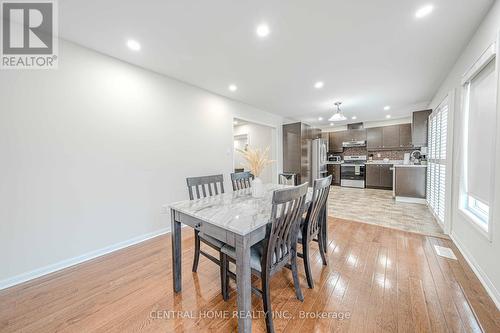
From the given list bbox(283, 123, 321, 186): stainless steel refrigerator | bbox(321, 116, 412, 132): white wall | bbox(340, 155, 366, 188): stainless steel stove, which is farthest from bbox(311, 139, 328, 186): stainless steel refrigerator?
bbox(321, 116, 412, 132): white wall

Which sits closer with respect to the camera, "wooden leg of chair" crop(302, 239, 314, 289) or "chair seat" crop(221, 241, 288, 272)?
"chair seat" crop(221, 241, 288, 272)

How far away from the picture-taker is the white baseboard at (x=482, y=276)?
1512 millimetres

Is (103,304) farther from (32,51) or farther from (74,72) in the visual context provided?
(32,51)

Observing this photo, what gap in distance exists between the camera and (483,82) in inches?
74.3

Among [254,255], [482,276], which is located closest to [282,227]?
[254,255]

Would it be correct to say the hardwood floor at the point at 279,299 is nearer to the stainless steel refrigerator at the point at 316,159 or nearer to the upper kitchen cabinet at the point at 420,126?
the upper kitchen cabinet at the point at 420,126

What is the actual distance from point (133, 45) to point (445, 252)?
4489 millimetres

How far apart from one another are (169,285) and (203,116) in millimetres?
2754

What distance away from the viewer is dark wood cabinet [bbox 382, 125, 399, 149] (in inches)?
244

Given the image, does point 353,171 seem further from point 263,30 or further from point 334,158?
point 263,30

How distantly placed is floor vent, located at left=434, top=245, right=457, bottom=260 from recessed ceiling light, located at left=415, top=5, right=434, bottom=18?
8.52ft

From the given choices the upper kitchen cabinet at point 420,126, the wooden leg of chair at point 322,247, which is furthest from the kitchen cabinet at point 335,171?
the wooden leg of chair at point 322,247

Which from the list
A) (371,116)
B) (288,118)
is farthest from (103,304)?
(371,116)
